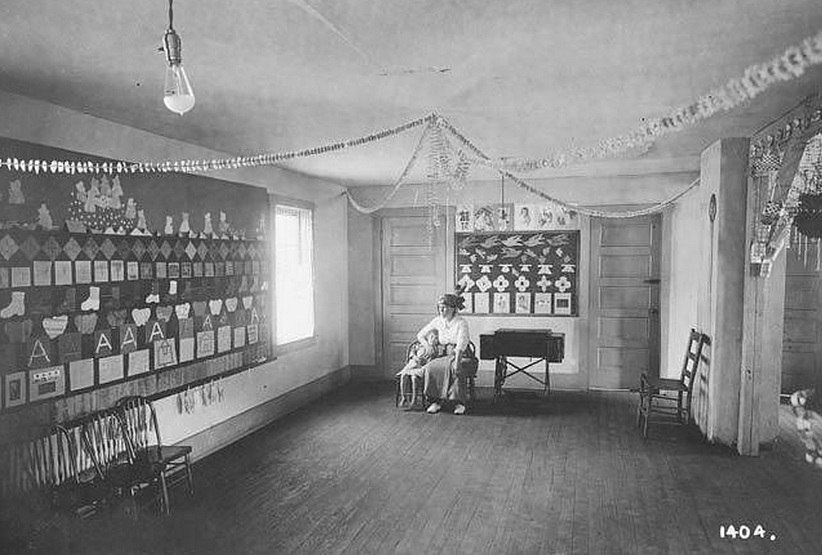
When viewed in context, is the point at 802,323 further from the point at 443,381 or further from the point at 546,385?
the point at 443,381

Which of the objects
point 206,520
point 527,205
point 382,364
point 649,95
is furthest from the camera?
point 382,364

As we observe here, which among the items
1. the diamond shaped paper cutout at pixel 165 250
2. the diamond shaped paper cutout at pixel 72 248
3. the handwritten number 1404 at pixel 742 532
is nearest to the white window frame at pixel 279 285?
the diamond shaped paper cutout at pixel 165 250

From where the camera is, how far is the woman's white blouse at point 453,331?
21.8ft

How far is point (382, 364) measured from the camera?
27.0ft

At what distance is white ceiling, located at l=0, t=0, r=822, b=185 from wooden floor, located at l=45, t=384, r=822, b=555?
254 cm

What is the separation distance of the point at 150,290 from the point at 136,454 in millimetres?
1186

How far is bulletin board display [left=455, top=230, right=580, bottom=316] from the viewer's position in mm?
7570

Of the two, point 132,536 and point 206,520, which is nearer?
point 132,536

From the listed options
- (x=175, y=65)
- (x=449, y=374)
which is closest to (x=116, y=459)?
(x=175, y=65)

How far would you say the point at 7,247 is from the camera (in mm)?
3479

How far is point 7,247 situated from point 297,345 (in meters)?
3.63

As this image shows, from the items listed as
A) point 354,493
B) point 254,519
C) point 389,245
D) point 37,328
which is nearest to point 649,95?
point 354,493

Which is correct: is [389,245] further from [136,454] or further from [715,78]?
[715,78]

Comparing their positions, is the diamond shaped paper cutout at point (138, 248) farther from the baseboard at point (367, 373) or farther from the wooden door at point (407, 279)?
the baseboard at point (367, 373)
